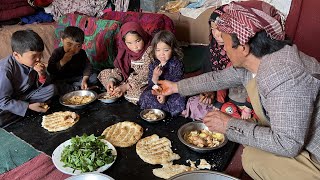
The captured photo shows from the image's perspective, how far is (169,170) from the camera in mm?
1739

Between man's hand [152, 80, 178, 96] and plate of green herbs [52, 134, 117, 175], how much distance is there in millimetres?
686

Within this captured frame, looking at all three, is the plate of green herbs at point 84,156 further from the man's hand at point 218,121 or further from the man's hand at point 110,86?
the man's hand at point 110,86

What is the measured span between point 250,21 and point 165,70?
4.31 feet

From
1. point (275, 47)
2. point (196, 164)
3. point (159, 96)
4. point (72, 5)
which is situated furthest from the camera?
point (72, 5)

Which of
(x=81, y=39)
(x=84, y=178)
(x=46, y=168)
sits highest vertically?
(x=81, y=39)

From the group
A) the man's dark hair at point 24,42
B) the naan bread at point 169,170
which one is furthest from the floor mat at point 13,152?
the naan bread at point 169,170

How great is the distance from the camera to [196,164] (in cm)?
182

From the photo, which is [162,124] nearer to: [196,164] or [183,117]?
[183,117]

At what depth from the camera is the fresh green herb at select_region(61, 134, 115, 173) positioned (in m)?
1.71

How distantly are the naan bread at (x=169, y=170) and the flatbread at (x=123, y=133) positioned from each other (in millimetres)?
347

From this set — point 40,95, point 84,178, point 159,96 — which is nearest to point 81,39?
point 40,95

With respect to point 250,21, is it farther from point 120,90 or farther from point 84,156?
point 120,90

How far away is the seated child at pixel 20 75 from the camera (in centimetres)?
234

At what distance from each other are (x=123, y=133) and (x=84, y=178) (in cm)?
63
